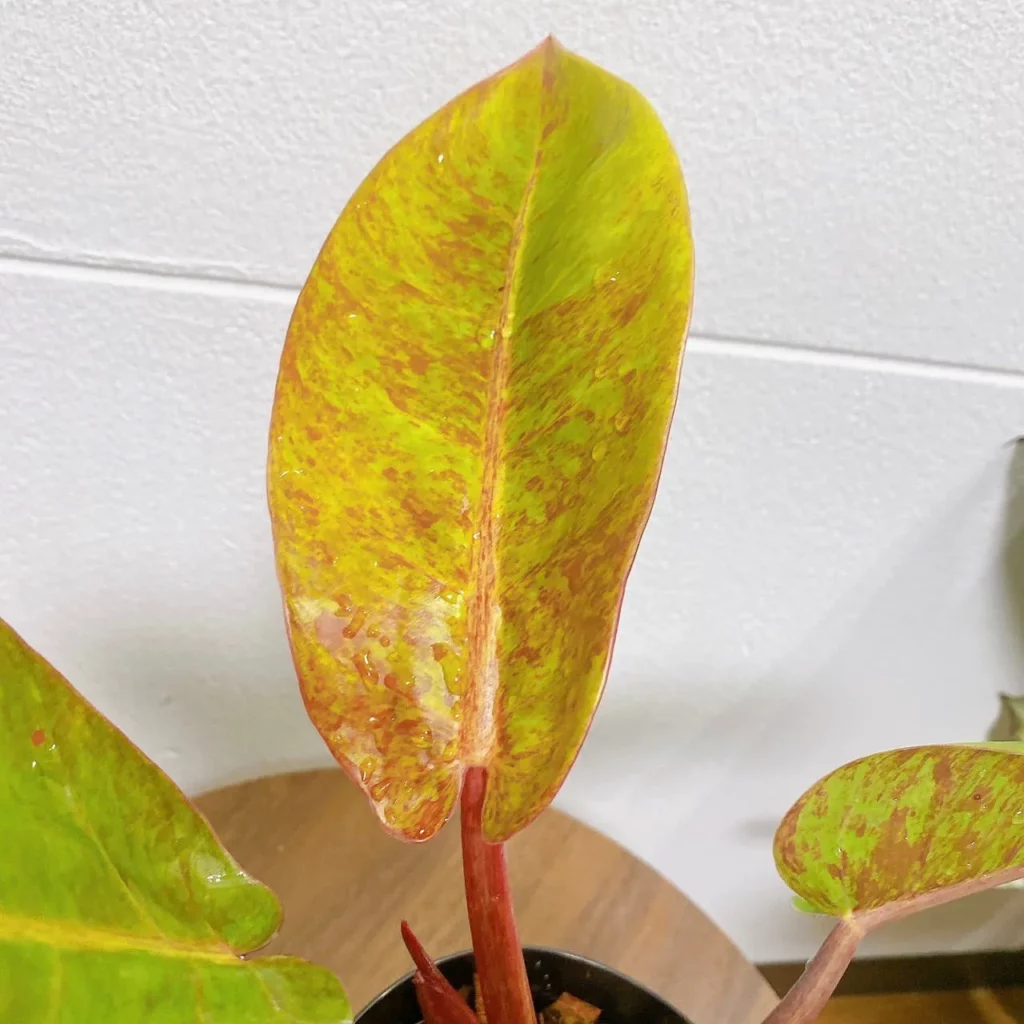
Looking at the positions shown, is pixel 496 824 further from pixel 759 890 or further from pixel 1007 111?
pixel 759 890

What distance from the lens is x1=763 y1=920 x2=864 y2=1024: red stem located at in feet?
0.97

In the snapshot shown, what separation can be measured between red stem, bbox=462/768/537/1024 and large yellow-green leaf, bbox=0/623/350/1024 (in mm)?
48

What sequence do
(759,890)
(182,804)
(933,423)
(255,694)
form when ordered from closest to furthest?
1. (182,804)
2. (933,423)
3. (255,694)
4. (759,890)

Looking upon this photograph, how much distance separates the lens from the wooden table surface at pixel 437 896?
0.53 meters

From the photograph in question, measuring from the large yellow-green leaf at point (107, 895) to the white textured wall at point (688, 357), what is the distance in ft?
0.80

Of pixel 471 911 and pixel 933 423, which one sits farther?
pixel 933 423

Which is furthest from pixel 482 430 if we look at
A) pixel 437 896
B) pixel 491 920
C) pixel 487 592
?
pixel 437 896

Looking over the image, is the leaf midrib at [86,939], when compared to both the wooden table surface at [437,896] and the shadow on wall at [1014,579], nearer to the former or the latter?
the wooden table surface at [437,896]

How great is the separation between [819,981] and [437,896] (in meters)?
0.30

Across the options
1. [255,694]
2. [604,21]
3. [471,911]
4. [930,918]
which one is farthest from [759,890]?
[604,21]

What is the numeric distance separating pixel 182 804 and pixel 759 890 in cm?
72

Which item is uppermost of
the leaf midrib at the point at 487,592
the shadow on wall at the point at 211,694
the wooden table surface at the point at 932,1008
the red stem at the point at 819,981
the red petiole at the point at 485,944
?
the leaf midrib at the point at 487,592

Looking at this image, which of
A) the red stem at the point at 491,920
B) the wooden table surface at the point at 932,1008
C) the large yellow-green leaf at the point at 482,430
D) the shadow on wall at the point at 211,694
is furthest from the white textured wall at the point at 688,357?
the wooden table surface at the point at 932,1008

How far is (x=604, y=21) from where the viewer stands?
35 centimetres
